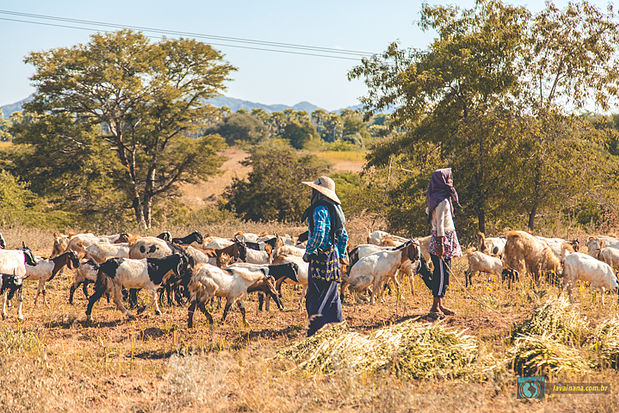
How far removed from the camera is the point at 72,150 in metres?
29.7

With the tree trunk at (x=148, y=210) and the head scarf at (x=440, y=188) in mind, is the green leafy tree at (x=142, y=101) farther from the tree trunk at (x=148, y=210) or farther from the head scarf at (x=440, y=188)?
the head scarf at (x=440, y=188)

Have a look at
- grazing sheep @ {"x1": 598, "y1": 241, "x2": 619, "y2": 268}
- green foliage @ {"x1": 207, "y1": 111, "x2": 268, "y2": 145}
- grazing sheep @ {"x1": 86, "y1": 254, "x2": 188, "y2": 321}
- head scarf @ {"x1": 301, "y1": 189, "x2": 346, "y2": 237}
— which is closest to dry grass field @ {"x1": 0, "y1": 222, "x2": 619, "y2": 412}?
grazing sheep @ {"x1": 86, "y1": 254, "x2": 188, "y2": 321}

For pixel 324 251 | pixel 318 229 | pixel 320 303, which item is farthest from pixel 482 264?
pixel 318 229

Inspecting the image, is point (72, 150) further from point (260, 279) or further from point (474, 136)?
point (260, 279)

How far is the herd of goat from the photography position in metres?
8.80

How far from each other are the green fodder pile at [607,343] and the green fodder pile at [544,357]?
0.24 metres

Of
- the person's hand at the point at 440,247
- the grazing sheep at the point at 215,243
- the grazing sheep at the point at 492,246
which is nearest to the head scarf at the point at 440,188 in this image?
the person's hand at the point at 440,247

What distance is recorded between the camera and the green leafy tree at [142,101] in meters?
28.9

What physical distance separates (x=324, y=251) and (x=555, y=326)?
308 centimetres

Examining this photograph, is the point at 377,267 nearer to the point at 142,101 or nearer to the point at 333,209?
the point at 333,209

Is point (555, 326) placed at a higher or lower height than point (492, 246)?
lower

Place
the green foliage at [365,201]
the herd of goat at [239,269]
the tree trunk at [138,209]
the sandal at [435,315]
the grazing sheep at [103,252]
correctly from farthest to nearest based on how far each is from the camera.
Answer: the tree trunk at [138,209] < the green foliage at [365,201] < the grazing sheep at [103,252] < the herd of goat at [239,269] < the sandal at [435,315]

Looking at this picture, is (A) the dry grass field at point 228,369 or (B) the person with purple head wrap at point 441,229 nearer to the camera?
(A) the dry grass field at point 228,369

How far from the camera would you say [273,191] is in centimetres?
3039
